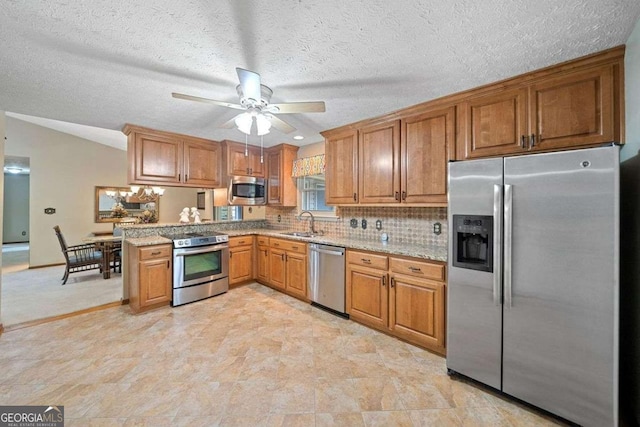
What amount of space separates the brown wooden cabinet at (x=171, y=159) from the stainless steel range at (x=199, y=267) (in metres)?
0.88

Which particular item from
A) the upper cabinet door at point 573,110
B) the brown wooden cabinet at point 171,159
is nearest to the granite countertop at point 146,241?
the brown wooden cabinet at point 171,159

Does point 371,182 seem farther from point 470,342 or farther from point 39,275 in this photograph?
point 39,275

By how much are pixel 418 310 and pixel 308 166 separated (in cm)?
274

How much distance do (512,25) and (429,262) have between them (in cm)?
176

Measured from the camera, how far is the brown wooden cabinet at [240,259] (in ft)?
13.2

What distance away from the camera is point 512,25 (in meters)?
1.48

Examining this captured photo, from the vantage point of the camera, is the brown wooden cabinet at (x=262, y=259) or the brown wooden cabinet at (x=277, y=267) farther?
the brown wooden cabinet at (x=262, y=259)

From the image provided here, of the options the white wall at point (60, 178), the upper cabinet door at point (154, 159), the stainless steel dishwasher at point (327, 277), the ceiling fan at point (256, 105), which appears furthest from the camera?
the white wall at point (60, 178)

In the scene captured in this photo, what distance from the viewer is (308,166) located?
422 centimetres

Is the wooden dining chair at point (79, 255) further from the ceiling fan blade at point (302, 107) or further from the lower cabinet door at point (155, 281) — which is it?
the ceiling fan blade at point (302, 107)

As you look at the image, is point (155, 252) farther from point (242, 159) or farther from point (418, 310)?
point (418, 310)

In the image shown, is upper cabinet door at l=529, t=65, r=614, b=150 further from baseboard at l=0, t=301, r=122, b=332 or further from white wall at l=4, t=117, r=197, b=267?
white wall at l=4, t=117, r=197, b=267

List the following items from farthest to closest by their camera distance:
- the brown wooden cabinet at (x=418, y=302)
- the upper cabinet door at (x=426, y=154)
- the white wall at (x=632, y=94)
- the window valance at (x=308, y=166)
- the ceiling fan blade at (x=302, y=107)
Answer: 1. the window valance at (x=308, y=166)
2. the upper cabinet door at (x=426, y=154)
3. the brown wooden cabinet at (x=418, y=302)
4. the ceiling fan blade at (x=302, y=107)
5. the white wall at (x=632, y=94)

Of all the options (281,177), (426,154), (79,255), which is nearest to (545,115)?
(426,154)
